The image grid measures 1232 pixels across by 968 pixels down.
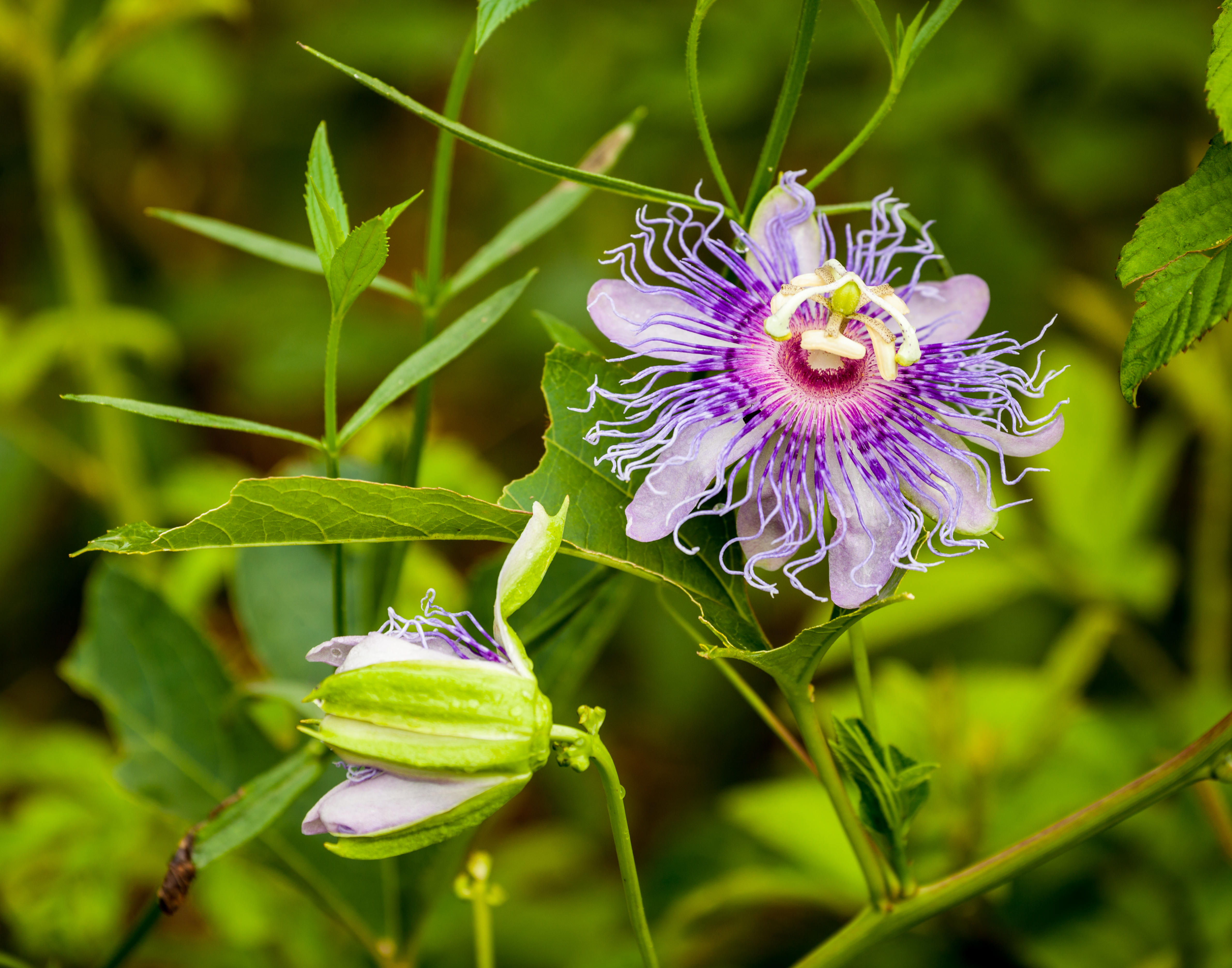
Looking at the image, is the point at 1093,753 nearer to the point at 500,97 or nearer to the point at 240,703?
the point at 240,703

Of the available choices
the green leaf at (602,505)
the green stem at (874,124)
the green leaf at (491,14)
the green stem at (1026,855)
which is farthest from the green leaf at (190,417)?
the green stem at (1026,855)

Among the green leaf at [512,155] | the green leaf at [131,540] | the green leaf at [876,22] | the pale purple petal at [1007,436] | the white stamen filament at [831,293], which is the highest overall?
the green leaf at [876,22]

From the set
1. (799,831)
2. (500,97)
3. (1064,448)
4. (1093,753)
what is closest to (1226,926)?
(1093,753)

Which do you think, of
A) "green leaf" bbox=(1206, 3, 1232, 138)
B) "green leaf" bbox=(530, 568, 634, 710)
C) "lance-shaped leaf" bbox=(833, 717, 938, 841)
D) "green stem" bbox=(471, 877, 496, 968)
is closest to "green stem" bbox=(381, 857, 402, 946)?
"green stem" bbox=(471, 877, 496, 968)

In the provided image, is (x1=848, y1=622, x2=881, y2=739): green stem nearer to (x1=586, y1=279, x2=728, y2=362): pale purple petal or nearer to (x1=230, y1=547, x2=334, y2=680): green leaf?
(x1=586, y1=279, x2=728, y2=362): pale purple petal

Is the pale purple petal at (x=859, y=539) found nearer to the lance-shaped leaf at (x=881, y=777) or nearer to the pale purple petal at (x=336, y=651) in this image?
the lance-shaped leaf at (x=881, y=777)
